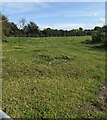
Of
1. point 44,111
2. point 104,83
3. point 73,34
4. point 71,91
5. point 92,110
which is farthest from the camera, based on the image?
point 73,34

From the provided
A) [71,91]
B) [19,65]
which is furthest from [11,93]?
[19,65]

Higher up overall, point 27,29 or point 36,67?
point 27,29

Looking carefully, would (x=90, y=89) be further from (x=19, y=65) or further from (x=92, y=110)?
(x=19, y=65)

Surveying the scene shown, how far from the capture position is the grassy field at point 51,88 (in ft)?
18.4

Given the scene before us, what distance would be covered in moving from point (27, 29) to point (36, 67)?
24.0 meters

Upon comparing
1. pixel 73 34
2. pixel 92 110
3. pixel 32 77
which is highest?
pixel 73 34

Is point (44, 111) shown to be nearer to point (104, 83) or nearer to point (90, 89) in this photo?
point (90, 89)

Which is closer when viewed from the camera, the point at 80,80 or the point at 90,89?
the point at 90,89

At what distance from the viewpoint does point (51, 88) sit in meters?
6.90

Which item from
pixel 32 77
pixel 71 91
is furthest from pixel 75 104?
pixel 32 77

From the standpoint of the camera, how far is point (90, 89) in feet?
23.7

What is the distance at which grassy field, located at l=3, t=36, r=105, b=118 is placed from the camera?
5.61 meters

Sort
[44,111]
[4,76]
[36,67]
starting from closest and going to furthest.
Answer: [44,111], [4,76], [36,67]

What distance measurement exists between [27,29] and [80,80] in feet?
81.8
